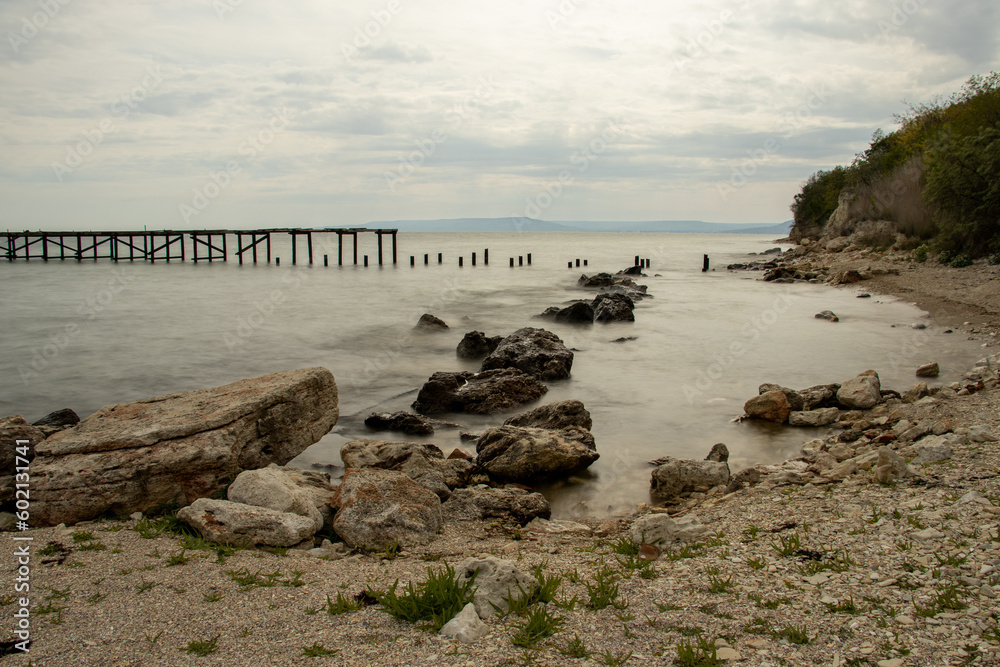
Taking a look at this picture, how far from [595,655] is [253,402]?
5.23 meters

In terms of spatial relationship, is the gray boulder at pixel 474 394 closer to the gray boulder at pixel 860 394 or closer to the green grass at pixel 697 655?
the gray boulder at pixel 860 394

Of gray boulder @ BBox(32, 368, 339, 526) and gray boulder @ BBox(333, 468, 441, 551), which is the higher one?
gray boulder @ BBox(32, 368, 339, 526)

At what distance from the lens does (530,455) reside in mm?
8531

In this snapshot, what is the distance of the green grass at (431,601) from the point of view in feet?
13.2

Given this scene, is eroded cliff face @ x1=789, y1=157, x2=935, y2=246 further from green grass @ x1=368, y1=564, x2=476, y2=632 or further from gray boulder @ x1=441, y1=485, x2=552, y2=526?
green grass @ x1=368, y1=564, x2=476, y2=632

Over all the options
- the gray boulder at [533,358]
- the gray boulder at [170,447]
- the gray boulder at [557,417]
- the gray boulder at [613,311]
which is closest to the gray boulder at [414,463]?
the gray boulder at [170,447]

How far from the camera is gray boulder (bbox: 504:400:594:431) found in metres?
10.3

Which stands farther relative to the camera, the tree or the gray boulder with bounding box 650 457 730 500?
the tree

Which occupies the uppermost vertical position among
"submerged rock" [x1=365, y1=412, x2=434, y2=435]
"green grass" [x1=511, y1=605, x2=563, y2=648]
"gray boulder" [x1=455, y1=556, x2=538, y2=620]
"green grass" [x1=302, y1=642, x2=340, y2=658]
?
"gray boulder" [x1=455, y1=556, x2=538, y2=620]

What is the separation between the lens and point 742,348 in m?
18.7

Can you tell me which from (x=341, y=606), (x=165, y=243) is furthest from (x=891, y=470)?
(x=165, y=243)

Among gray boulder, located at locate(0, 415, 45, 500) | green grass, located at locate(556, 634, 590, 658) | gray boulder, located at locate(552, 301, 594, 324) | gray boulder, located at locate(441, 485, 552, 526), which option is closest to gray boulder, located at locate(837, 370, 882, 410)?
gray boulder, located at locate(441, 485, 552, 526)

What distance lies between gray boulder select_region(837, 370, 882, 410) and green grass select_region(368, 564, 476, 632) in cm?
909

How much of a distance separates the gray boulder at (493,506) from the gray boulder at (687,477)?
1631mm
